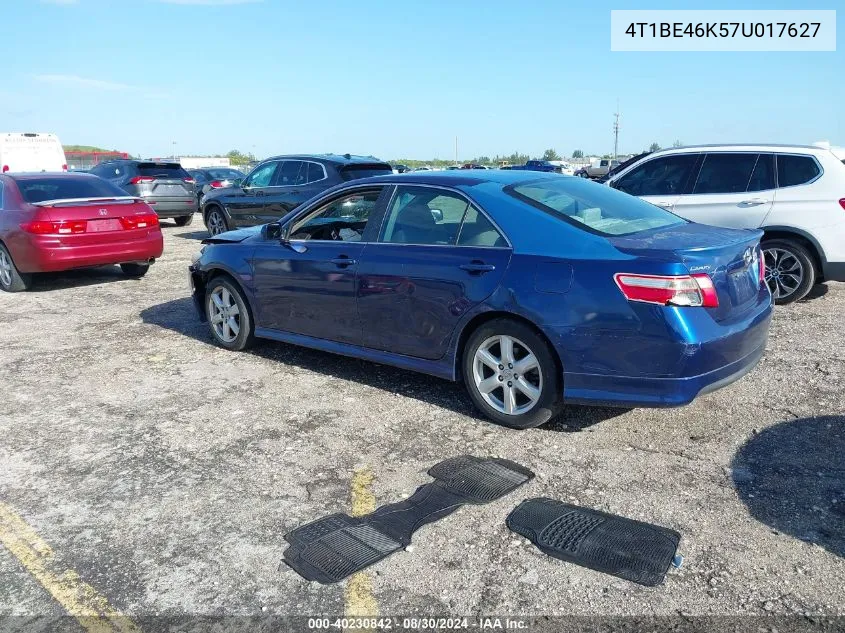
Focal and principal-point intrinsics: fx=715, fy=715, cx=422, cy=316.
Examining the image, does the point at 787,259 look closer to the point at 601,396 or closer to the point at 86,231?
the point at 601,396

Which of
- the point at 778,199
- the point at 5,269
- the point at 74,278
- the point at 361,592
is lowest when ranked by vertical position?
the point at 361,592

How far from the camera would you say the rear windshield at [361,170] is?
1136 cm

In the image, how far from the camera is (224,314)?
6.54 metres

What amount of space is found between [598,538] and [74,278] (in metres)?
9.64

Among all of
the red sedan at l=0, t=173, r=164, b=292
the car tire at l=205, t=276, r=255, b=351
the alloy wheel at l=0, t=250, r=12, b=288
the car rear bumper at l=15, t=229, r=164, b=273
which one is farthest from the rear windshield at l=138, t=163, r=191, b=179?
the car tire at l=205, t=276, r=255, b=351

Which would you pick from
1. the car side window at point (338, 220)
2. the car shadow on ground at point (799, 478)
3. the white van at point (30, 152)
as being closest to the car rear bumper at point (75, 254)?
the car side window at point (338, 220)

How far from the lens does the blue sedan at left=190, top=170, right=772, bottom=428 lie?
12.9 ft

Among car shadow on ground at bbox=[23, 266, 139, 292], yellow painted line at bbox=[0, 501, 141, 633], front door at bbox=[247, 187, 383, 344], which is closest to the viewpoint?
yellow painted line at bbox=[0, 501, 141, 633]

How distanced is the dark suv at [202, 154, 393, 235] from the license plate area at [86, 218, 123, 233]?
2.94 metres

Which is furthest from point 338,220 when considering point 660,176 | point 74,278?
point 74,278

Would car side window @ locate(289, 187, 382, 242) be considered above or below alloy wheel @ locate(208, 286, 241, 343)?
above

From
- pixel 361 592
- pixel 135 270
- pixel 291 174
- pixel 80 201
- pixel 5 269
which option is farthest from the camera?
pixel 291 174

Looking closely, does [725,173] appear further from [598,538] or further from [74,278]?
[74,278]

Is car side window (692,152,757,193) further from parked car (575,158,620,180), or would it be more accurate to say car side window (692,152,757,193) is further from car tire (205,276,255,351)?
parked car (575,158,620,180)
